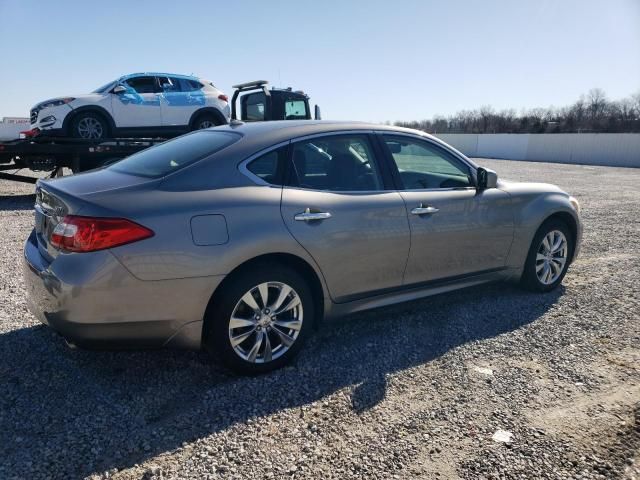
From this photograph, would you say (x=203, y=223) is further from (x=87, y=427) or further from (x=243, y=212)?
(x=87, y=427)

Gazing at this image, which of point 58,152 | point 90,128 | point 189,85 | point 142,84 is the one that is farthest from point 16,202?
point 189,85

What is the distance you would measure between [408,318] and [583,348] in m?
1.34

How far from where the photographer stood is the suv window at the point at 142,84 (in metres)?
10.5

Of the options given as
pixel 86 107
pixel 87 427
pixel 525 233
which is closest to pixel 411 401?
pixel 87 427

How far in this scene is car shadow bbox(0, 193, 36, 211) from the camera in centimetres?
980

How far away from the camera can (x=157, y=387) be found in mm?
3207

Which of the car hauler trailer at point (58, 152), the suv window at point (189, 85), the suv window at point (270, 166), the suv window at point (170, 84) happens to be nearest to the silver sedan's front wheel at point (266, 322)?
the suv window at point (270, 166)

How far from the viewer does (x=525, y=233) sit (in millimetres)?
4699

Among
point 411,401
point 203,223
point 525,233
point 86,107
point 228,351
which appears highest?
point 86,107

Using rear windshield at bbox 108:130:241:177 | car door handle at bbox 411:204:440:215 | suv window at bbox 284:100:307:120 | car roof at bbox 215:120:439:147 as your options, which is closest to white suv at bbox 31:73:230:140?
suv window at bbox 284:100:307:120

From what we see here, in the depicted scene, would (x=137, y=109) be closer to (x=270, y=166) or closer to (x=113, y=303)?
(x=270, y=166)

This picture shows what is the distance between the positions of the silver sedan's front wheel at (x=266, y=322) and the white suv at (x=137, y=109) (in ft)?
27.7

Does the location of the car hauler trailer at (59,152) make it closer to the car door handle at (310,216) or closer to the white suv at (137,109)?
the white suv at (137,109)

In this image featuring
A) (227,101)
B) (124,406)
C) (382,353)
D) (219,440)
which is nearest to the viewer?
(219,440)
